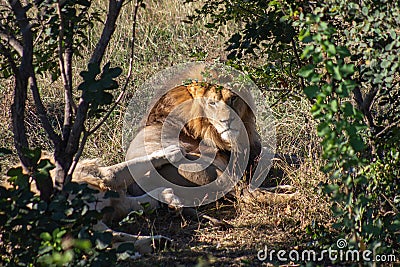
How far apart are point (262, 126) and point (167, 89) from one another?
3.19 ft

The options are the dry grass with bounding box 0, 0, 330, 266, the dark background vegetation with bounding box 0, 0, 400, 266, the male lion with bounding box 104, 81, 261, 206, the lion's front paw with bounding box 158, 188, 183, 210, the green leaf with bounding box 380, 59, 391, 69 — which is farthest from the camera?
the male lion with bounding box 104, 81, 261, 206

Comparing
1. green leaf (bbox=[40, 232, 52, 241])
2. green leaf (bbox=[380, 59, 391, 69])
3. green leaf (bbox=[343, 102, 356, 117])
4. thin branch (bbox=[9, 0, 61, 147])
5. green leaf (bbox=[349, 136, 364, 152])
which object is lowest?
green leaf (bbox=[40, 232, 52, 241])

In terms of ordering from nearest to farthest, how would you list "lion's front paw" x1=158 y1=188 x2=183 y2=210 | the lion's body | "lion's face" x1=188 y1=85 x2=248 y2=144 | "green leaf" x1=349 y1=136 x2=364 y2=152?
"green leaf" x1=349 y1=136 x2=364 y2=152
"lion's front paw" x1=158 y1=188 x2=183 y2=210
the lion's body
"lion's face" x1=188 y1=85 x2=248 y2=144

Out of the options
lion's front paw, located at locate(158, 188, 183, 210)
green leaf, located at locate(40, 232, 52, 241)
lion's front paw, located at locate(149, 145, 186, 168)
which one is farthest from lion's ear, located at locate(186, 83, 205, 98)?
green leaf, located at locate(40, 232, 52, 241)

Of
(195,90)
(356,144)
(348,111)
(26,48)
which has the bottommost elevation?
(356,144)

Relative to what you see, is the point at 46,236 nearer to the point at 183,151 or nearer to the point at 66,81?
the point at 66,81

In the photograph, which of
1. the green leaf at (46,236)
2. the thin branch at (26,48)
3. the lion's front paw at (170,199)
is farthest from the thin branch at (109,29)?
the lion's front paw at (170,199)

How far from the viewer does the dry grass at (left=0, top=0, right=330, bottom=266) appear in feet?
14.4

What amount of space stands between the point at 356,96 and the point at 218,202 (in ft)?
5.70

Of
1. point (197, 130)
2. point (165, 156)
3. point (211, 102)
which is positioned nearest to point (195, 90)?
point (211, 102)

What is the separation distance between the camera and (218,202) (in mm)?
5398

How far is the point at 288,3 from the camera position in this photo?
3.85m

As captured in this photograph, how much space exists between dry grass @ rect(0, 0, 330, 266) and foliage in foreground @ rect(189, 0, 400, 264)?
20.2 inches

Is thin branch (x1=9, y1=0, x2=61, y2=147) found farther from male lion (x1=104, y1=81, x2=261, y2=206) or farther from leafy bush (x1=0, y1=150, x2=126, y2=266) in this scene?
male lion (x1=104, y1=81, x2=261, y2=206)
